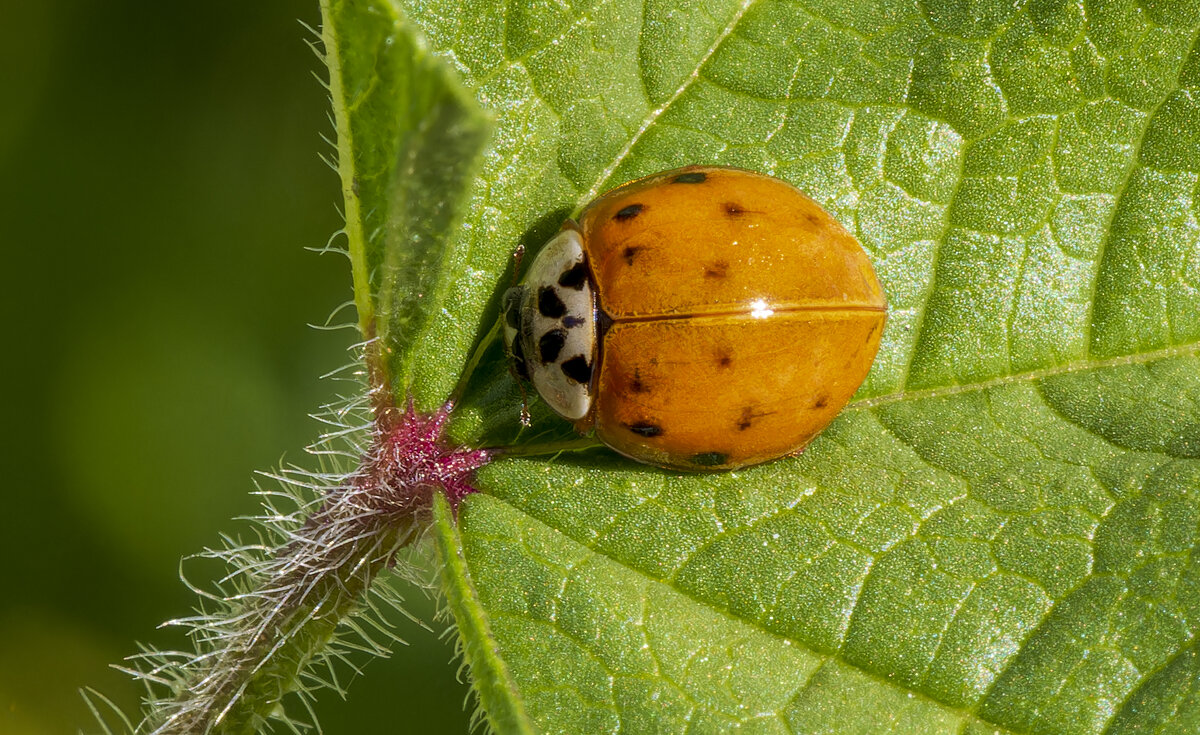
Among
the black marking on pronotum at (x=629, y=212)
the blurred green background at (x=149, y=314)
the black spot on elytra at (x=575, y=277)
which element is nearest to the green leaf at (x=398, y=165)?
the black spot on elytra at (x=575, y=277)

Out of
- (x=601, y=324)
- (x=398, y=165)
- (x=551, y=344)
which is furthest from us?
(x=601, y=324)

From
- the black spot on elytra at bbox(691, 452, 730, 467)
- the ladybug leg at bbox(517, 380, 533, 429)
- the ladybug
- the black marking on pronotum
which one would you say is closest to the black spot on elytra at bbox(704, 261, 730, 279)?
the ladybug

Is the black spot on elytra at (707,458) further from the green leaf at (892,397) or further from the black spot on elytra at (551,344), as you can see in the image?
the black spot on elytra at (551,344)

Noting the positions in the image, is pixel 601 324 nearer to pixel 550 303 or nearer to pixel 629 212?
pixel 550 303

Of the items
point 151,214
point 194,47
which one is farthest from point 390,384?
point 194,47

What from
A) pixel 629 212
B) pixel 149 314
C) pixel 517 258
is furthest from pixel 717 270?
pixel 149 314

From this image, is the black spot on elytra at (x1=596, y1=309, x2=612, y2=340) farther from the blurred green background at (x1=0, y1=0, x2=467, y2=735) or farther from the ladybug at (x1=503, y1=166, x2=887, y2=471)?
the blurred green background at (x1=0, y1=0, x2=467, y2=735)

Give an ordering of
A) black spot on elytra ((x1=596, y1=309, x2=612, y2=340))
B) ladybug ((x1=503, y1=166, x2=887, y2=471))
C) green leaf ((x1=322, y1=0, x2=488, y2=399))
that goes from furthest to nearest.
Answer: black spot on elytra ((x1=596, y1=309, x2=612, y2=340))
ladybug ((x1=503, y1=166, x2=887, y2=471))
green leaf ((x1=322, y1=0, x2=488, y2=399))
